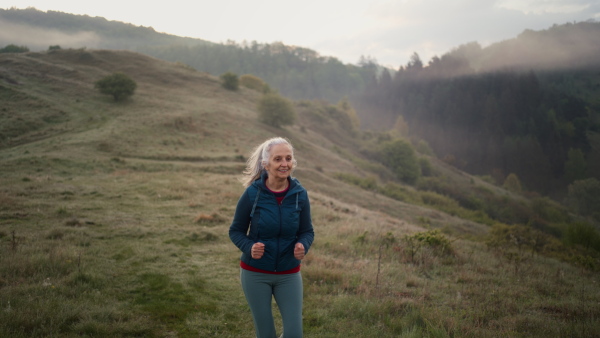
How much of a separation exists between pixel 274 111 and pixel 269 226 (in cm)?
4876

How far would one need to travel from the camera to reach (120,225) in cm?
979

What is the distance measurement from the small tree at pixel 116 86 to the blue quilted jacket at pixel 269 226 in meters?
43.7

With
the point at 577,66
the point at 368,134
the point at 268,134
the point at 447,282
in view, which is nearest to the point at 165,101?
the point at 268,134

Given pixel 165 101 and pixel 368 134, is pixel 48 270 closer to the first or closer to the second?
pixel 165 101

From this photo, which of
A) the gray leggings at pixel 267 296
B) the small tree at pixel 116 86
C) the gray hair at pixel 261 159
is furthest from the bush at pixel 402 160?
the gray leggings at pixel 267 296

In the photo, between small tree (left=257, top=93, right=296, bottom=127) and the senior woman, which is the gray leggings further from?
small tree (left=257, top=93, right=296, bottom=127)

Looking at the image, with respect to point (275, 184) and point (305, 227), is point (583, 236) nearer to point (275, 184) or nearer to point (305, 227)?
point (305, 227)

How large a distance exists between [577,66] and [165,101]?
6154 inches

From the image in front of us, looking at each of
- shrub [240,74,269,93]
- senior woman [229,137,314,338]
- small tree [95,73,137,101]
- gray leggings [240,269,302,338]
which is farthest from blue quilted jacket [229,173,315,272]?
shrub [240,74,269,93]

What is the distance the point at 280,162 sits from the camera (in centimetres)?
317

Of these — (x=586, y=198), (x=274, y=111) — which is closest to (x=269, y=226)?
(x=274, y=111)

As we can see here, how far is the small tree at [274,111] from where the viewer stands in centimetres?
5075

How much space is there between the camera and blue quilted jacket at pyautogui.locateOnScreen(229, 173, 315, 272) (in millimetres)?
3061

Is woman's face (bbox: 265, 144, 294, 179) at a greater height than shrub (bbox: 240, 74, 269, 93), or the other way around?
shrub (bbox: 240, 74, 269, 93)
